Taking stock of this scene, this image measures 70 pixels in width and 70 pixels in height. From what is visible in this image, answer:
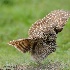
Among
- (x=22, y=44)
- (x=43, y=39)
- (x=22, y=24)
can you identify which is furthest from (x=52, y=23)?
(x=22, y=24)

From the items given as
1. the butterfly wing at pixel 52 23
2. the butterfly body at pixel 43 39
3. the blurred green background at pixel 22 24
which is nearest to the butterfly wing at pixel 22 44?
the butterfly body at pixel 43 39

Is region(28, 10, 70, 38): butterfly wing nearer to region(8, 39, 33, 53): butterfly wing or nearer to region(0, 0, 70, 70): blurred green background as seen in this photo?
region(8, 39, 33, 53): butterfly wing

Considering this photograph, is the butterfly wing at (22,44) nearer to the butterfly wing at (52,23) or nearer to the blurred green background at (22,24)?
the butterfly wing at (52,23)

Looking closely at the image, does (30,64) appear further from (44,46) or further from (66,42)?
(66,42)

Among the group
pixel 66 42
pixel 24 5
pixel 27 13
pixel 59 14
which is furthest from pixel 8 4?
pixel 59 14

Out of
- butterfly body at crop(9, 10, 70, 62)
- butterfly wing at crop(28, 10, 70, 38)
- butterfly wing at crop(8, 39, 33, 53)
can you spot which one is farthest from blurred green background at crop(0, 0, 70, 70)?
butterfly wing at crop(28, 10, 70, 38)

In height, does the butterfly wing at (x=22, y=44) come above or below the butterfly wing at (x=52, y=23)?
below

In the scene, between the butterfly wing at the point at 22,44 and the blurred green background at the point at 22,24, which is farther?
the blurred green background at the point at 22,24
